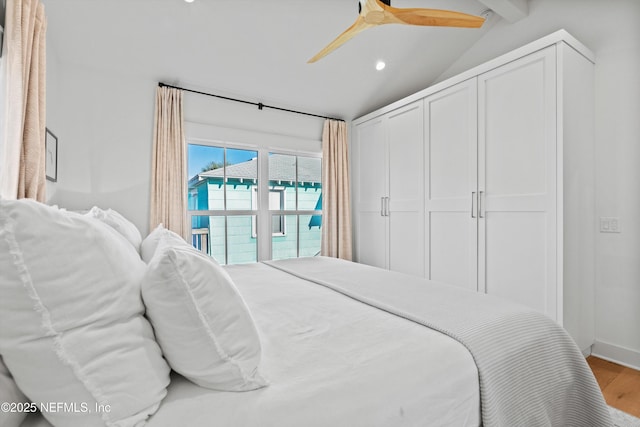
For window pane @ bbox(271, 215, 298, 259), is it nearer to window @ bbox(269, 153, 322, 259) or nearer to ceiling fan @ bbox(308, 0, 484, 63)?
window @ bbox(269, 153, 322, 259)

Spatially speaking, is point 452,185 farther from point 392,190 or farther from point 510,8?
point 510,8

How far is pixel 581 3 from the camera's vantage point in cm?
260

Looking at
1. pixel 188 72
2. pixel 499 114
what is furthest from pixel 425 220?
pixel 188 72

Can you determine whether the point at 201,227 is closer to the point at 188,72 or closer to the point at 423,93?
the point at 188,72

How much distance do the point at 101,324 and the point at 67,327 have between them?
60 millimetres

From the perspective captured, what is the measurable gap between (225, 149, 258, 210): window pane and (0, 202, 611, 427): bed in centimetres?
222

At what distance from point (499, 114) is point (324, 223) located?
221 centimetres

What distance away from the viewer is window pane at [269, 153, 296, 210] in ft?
12.6

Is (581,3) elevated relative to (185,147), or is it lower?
elevated

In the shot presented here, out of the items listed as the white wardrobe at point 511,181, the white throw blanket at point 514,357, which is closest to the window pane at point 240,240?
the white wardrobe at point 511,181

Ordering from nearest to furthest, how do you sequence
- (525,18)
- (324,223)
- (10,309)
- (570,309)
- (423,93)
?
(10,309) < (570,309) < (525,18) < (423,93) < (324,223)

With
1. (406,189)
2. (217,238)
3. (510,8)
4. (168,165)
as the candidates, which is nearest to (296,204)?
(217,238)

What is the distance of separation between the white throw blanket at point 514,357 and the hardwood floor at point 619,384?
0.95 m

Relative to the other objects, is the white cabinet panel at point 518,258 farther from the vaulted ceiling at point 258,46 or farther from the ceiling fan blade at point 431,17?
the vaulted ceiling at point 258,46
